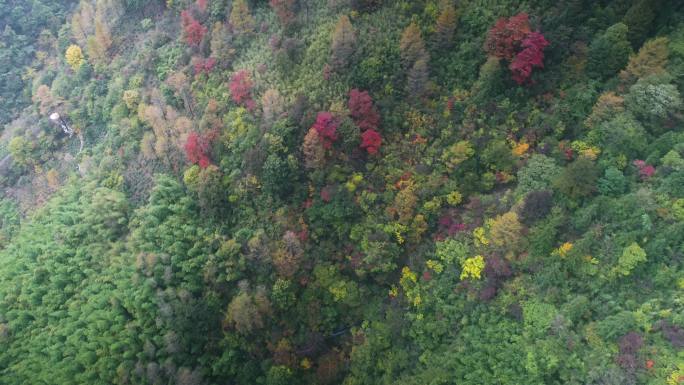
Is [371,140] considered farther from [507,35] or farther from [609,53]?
[609,53]

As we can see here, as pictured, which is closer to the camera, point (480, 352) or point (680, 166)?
point (680, 166)

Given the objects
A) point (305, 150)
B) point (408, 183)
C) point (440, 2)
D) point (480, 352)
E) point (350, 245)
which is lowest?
point (480, 352)

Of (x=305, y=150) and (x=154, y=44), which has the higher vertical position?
(x=154, y=44)

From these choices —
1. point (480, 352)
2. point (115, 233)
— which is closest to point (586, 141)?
point (480, 352)

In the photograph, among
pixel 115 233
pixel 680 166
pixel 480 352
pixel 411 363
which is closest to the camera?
pixel 680 166

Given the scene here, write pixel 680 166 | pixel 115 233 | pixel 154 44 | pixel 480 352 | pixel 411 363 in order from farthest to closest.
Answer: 1. pixel 154 44
2. pixel 115 233
3. pixel 411 363
4. pixel 480 352
5. pixel 680 166

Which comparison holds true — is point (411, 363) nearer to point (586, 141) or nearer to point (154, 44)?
point (586, 141)

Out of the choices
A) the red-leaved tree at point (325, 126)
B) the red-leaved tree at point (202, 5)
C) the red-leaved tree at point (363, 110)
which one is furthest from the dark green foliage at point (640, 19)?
the red-leaved tree at point (202, 5)
